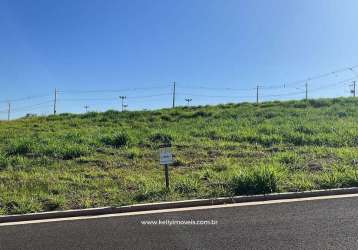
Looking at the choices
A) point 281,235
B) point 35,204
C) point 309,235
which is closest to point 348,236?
point 309,235

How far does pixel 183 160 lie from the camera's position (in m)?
12.7

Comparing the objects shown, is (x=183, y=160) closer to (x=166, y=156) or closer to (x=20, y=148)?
(x=166, y=156)

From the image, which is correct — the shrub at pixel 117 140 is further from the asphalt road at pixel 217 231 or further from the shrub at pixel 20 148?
the asphalt road at pixel 217 231

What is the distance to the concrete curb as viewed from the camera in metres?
7.78

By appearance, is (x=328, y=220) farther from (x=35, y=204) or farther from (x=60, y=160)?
(x=60, y=160)

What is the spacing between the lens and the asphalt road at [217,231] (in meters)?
5.85

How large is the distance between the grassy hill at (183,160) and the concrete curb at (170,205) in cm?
31

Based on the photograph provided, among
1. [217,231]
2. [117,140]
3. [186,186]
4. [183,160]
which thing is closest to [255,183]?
[186,186]

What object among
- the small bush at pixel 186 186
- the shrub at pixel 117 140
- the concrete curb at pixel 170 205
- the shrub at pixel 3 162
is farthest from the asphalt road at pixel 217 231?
the shrub at pixel 117 140

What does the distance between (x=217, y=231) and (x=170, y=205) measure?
6.23ft

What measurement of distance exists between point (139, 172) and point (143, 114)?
14383mm

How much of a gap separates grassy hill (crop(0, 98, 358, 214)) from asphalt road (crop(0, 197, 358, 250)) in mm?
1221

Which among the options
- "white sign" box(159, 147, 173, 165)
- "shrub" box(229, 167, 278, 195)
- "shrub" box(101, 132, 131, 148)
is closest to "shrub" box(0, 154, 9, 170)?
"shrub" box(101, 132, 131, 148)

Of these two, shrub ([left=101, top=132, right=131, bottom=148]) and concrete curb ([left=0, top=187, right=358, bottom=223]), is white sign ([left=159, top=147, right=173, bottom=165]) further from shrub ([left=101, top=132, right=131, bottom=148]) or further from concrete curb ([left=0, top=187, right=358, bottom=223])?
shrub ([left=101, top=132, right=131, bottom=148])
